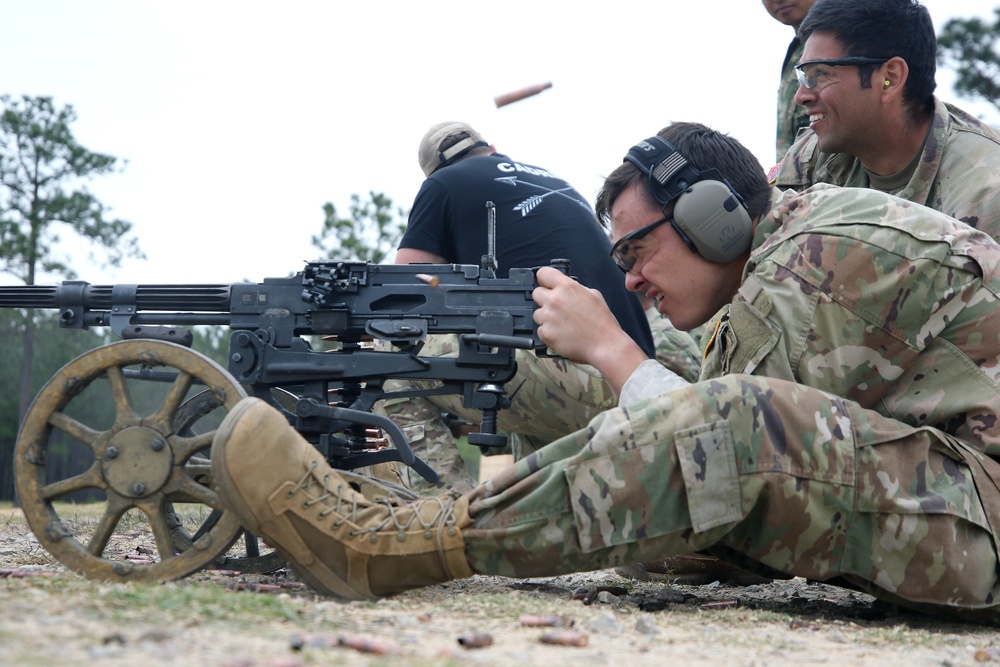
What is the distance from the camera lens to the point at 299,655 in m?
2.05

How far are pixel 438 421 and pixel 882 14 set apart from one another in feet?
9.25

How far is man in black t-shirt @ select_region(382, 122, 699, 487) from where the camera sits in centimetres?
502

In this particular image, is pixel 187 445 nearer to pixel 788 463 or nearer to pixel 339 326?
pixel 339 326

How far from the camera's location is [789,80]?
5.92m

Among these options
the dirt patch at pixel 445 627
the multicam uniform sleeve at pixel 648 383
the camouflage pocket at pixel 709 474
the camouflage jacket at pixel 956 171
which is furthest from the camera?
the camouflage jacket at pixel 956 171

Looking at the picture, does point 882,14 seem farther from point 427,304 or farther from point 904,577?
point 904,577

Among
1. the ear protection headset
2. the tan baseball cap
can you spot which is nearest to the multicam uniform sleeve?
the ear protection headset

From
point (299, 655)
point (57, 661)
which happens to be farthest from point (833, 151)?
point (57, 661)

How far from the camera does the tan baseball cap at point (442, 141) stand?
219 inches

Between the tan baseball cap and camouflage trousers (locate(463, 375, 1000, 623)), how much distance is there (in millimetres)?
2985

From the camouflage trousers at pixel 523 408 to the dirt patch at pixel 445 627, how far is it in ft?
4.25

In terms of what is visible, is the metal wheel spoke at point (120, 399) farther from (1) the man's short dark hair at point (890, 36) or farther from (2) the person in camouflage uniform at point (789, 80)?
(2) the person in camouflage uniform at point (789, 80)

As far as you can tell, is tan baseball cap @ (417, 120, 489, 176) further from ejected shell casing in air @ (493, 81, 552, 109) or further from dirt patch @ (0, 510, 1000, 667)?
dirt patch @ (0, 510, 1000, 667)

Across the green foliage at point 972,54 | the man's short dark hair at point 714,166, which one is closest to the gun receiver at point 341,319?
the man's short dark hair at point 714,166
